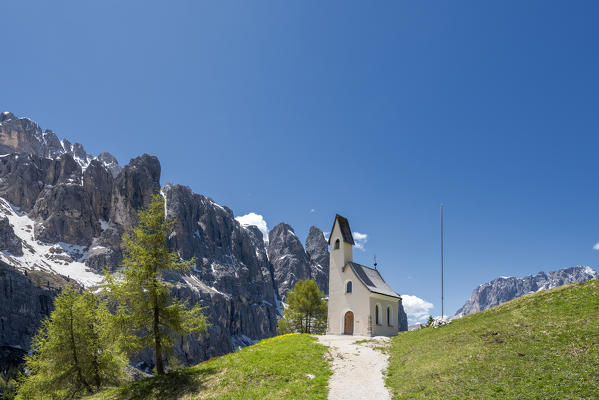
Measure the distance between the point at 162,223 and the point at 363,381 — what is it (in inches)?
695

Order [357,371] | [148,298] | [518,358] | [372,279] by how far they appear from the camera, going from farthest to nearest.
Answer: [372,279]
[148,298]
[357,371]
[518,358]

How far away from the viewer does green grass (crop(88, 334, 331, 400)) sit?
18.9 metres

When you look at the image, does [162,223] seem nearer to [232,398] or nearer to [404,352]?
[232,398]

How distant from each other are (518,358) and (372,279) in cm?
3305

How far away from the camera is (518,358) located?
17312 millimetres

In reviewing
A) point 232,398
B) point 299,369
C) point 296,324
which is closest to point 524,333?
point 299,369

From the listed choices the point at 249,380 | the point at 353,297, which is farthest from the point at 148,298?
the point at 353,297

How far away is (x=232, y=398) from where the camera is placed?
18.7 metres

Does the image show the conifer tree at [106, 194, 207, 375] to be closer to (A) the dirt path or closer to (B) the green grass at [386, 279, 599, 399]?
(A) the dirt path

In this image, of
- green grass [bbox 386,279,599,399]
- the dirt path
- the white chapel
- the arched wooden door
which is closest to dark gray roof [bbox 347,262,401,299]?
the white chapel

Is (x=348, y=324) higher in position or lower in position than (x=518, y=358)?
higher

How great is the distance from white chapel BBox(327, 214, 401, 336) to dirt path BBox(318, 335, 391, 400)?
40.1ft

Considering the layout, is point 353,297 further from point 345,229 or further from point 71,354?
point 71,354

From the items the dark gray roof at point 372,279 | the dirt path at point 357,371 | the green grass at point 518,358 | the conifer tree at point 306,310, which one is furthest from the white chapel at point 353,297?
the green grass at point 518,358
